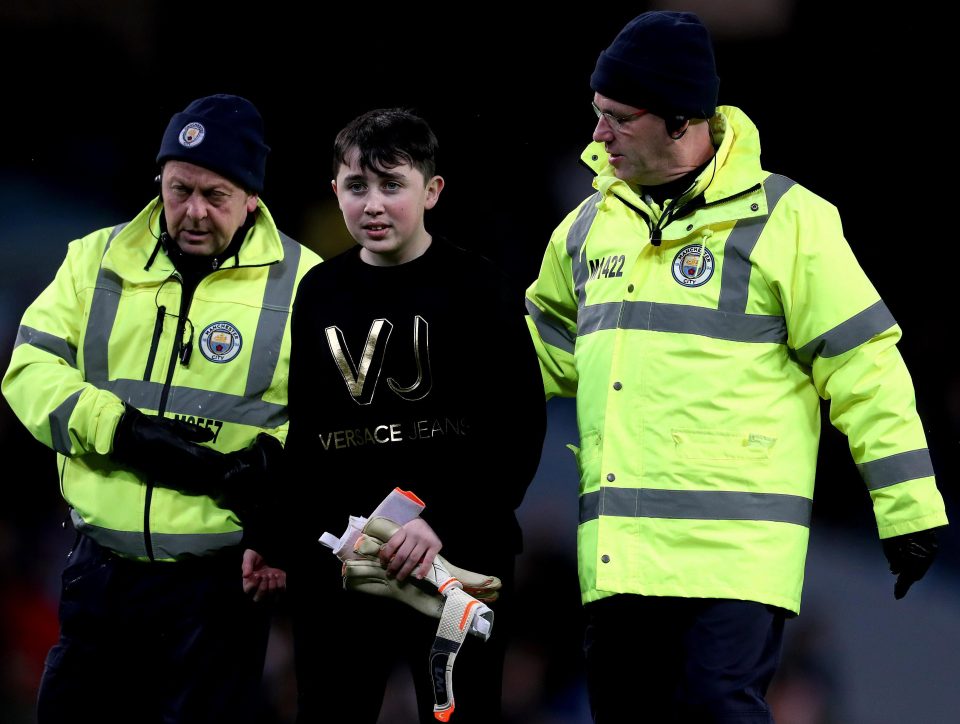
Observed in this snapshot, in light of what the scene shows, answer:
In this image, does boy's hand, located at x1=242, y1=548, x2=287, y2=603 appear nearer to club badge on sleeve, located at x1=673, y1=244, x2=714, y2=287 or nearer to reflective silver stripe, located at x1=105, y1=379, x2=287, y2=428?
reflective silver stripe, located at x1=105, y1=379, x2=287, y2=428

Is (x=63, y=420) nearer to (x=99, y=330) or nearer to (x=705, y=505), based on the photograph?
(x=99, y=330)

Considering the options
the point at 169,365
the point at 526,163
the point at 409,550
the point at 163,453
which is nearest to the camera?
the point at 409,550

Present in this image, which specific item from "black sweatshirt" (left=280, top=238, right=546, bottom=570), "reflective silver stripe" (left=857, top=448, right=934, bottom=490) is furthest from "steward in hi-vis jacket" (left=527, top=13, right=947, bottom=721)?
"black sweatshirt" (left=280, top=238, right=546, bottom=570)

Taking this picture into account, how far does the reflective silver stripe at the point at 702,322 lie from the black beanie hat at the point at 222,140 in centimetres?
86

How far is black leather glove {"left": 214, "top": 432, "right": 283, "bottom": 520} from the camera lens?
2.29 metres

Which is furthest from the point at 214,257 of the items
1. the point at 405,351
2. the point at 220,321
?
the point at 405,351

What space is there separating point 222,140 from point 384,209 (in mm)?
555

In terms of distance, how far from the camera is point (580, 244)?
222 centimetres

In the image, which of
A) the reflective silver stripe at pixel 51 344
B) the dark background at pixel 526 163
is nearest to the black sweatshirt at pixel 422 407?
the reflective silver stripe at pixel 51 344

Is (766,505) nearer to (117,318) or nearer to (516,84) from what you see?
(117,318)

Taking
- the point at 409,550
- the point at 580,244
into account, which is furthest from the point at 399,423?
the point at 580,244

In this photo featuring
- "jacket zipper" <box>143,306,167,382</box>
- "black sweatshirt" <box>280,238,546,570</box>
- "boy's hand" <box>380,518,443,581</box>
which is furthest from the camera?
"jacket zipper" <box>143,306,167,382</box>

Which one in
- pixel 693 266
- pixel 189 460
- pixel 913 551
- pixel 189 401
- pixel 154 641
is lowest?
pixel 154 641

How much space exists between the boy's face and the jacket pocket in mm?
552
